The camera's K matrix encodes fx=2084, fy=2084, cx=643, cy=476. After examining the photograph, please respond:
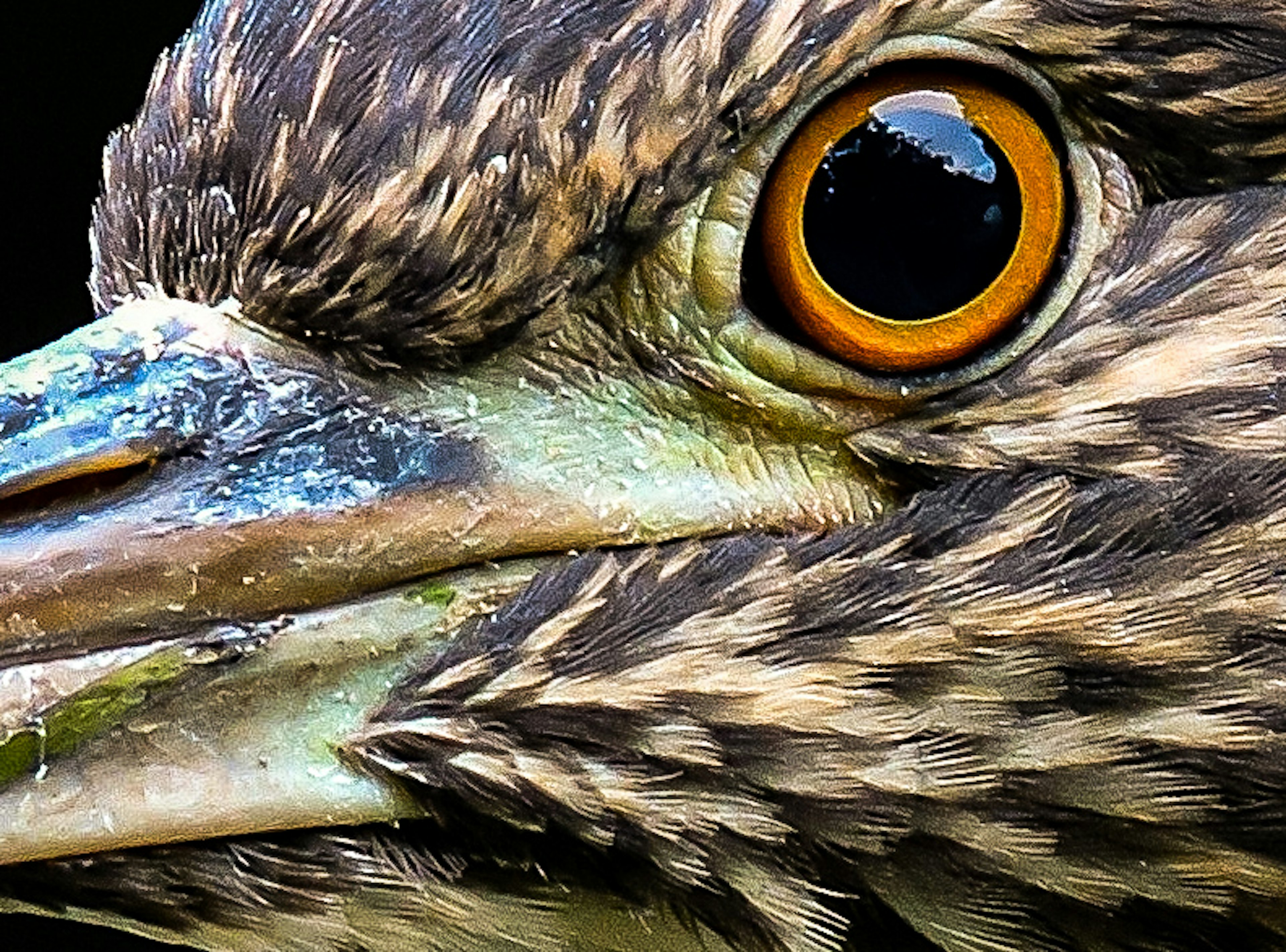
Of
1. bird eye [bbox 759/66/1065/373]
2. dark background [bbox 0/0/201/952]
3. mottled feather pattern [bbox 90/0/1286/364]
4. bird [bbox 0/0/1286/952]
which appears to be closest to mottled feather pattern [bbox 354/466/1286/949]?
bird [bbox 0/0/1286/952]

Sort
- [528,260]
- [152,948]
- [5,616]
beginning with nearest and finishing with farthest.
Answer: [5,616] → [528,260] → [152,948]

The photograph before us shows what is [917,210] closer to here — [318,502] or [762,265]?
[762,265]

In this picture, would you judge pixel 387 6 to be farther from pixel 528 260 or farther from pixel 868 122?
pixel 868 122

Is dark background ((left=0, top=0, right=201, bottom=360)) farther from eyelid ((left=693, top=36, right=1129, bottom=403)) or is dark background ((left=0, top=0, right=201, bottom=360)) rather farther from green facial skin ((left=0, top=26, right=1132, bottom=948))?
eyelid ((left=693, top=36, right=1129, bottom=403))

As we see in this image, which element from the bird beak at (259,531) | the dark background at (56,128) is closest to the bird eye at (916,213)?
the bird beak at (259,531)

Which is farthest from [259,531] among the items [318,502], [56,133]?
[56,133]

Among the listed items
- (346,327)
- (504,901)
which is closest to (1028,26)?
(346,327)
